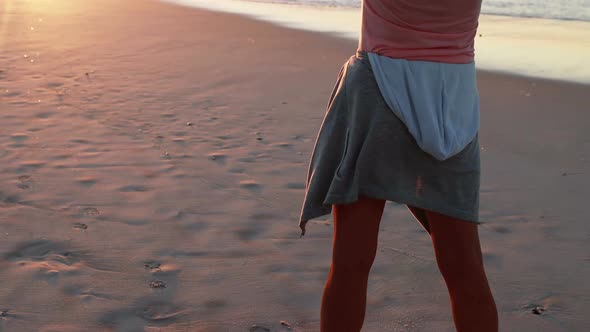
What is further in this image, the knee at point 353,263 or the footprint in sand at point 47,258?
the footprint in sand at point 47,258

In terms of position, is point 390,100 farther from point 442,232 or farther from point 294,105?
point 294,105

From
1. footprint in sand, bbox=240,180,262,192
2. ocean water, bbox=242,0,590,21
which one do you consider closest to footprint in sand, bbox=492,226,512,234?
footprint in sand, bbox=240,180,262,192

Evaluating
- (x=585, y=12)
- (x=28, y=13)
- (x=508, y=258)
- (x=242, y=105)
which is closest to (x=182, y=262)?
(x=508, y=258)

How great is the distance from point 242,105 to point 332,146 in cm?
467

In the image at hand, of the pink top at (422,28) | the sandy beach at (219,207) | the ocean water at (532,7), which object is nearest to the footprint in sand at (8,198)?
the sandy beach at (219,207)

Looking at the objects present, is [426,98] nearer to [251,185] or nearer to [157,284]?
[157,284]

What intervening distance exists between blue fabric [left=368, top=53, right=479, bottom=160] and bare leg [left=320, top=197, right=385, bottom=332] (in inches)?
9.2

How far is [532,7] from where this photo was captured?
16266 millimetres

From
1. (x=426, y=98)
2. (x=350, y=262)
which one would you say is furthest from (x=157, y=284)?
(x=426, y=98)

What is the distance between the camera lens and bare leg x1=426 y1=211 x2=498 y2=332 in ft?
6.61

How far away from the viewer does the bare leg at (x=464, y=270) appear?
2.01 m

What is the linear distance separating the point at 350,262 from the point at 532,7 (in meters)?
15.6

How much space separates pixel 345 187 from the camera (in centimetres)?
196

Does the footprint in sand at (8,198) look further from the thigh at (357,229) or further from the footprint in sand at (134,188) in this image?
the thigh at (357,229)
